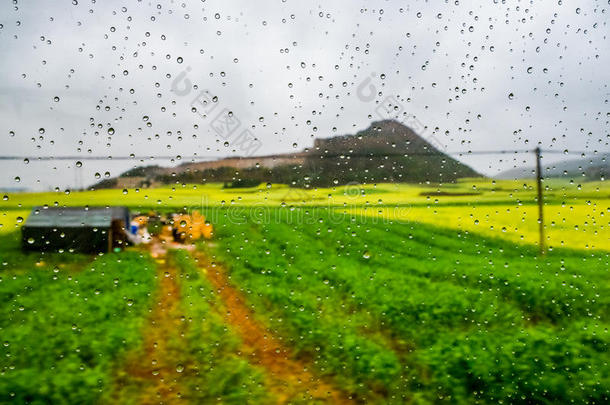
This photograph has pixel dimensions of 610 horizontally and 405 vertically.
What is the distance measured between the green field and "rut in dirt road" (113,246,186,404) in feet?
0.04

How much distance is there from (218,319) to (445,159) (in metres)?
2.36

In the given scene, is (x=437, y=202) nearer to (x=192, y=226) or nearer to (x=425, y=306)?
(x=425, y=306)

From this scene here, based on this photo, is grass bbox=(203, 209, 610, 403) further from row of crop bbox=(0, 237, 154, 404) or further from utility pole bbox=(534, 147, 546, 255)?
row of crop bbox=(0, 237, 154, 404)

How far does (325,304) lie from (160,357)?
144 cm

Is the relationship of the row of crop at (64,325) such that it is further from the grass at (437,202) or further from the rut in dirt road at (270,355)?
the rut in dirt road at (270,355)

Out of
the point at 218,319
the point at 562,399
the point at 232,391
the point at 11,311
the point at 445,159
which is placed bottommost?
the point at 562,399

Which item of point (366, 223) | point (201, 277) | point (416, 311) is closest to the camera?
point (201, 277)

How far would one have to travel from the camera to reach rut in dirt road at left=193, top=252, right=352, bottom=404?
2619mm

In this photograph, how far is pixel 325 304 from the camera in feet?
11.7

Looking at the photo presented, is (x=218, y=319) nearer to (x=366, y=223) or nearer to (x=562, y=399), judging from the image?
(x=366, y=223)

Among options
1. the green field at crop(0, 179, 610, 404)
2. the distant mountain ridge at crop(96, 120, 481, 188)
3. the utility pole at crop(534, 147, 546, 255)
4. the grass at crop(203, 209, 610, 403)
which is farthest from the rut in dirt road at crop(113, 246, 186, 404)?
the utility pole at crop(534, 147, 546, 255)

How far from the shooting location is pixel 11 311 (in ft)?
8.18

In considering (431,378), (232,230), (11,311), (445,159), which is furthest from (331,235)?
(11,311)

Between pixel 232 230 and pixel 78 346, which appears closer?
pixel 78 346
